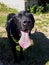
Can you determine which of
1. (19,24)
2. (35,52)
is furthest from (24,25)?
(35,52)

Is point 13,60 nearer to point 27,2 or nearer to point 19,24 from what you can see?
point 19,24

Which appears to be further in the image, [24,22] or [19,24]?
[19,24]

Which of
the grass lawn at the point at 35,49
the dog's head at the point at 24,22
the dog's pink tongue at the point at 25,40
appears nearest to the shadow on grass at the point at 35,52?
the grass lawn at the point at 35,49

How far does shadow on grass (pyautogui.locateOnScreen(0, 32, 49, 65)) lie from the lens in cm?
566

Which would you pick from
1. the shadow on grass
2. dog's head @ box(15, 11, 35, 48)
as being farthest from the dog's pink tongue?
the shadow on grass

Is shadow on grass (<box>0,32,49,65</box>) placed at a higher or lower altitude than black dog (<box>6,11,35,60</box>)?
lower

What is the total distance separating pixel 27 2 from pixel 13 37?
4331 mm

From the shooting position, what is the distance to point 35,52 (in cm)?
605

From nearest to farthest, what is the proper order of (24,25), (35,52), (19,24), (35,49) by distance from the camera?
(24,25) → (19,24) → (35,52) → (35,49)

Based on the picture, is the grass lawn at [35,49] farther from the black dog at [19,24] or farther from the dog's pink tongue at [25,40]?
the dog's pink tongue at [25,40]

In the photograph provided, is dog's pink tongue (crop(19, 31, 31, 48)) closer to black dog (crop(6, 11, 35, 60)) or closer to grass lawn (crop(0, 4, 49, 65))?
black dog (crop(6, 11, 35, 60))

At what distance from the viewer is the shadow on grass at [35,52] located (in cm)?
566

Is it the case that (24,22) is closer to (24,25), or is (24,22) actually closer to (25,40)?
(24,25)

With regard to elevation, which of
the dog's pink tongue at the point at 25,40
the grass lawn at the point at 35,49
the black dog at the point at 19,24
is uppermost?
the black dog at the point at 19,24
